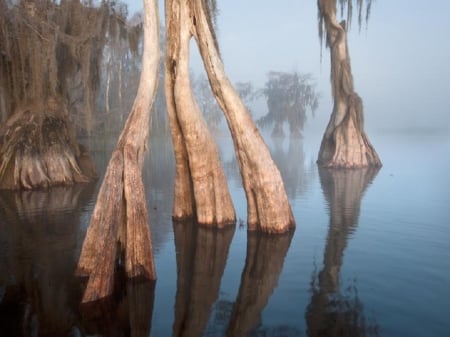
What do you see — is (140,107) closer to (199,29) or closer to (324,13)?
(199,29)

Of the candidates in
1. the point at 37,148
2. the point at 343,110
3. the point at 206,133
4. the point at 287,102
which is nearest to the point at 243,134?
the point at 206,133

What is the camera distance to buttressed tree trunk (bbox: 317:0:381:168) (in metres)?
23.1

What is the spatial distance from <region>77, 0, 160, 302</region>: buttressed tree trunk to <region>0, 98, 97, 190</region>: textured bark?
9732 mm

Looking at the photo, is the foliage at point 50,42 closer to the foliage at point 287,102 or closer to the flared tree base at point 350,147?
the flared tree base at point 350,147

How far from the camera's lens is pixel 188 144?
348 inches

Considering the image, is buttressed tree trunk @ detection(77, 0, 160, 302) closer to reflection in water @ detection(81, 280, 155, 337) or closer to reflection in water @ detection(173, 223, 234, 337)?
reflection in water @ detection(81, 280, 155, 337)

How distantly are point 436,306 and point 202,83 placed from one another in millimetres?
78278

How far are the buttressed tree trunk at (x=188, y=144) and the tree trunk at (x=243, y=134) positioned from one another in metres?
0.39

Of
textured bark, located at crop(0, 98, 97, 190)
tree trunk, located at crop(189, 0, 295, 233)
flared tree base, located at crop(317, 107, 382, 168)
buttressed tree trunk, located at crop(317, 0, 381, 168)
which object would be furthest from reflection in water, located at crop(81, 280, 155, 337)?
buttressed tree trunk, located at crop(317, 0, 381, 168)

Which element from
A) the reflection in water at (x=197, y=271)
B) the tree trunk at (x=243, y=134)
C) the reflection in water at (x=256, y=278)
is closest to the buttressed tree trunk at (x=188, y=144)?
the tree trunk at (x=243, y=134)

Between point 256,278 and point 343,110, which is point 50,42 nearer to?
point 256,278

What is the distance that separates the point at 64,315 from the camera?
17.1 ft

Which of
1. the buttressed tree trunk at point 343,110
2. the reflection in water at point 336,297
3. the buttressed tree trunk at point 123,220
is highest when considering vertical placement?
the buttressed tree trunk at point 343,110

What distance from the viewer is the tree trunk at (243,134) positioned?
8469 millimetres
